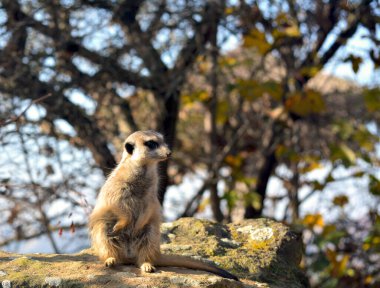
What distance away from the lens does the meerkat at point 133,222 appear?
13.8ft

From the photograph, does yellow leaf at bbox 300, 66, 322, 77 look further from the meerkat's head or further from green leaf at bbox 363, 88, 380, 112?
the meerkat's head

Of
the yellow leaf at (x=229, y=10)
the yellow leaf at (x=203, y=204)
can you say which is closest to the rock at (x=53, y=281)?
the yellow leaf at (x=229, y=10)

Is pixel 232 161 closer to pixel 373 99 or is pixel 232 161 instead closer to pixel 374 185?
pixel 373 99

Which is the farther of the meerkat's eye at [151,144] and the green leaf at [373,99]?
the green leaf at [373,99]

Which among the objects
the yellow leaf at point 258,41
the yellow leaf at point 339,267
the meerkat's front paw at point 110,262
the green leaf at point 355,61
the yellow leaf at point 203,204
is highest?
the yellow leaf at point 258,41

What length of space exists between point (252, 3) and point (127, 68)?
1761 millimetres

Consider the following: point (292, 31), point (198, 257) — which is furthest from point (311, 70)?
point (198, 257)

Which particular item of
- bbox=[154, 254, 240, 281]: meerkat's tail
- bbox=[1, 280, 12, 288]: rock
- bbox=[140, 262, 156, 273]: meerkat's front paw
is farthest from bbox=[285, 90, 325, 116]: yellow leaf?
bbox=[1, 280, 12, 288]: rock

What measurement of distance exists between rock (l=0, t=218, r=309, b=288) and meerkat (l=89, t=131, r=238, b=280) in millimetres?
75

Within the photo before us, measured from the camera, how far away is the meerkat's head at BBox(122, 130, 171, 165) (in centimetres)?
456

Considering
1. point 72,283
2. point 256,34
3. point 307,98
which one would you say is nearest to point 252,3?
point 256,34

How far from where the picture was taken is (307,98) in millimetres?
8047

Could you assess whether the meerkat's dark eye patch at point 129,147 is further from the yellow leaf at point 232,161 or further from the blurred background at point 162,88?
the yellow leaf at point 232,161

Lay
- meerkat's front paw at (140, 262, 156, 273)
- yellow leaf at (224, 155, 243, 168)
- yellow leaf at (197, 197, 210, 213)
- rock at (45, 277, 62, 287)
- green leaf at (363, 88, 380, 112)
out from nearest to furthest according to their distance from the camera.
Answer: rock at (45, 277, 62, 287), meerkat's front paw at (140, 262, 156, 273), green leaf at (363, 88, 380, 112), yellow leaf at (197, 197, 210, 213), yellow leaf at (224, 155, 243, 168)
